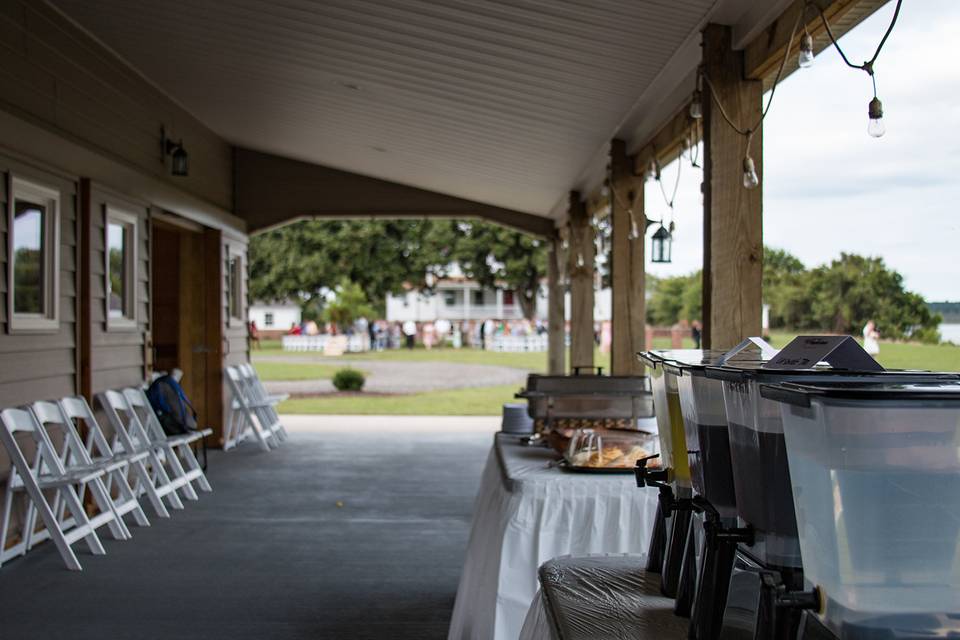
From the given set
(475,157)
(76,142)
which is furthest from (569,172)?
(76,142)

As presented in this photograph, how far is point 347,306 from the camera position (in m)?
27.0

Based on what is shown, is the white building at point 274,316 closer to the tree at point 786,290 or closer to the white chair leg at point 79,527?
the tree at point 786,290

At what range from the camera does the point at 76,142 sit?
595 centimetres

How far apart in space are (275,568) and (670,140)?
310 centimetres

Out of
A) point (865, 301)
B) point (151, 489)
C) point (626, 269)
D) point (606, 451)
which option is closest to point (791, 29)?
point (606, 451)

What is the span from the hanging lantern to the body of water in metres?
1.85

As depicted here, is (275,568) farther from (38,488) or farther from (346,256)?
(346,256)

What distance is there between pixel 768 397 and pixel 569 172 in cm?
701

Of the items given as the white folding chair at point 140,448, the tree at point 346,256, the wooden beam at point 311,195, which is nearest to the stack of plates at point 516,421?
the white folding chair at point 140,448

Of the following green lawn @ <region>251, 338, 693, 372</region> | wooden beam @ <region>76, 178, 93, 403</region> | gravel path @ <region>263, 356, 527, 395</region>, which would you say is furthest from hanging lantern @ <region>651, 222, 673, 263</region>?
green lawn @ <region>251, 338, 693, 372</region>

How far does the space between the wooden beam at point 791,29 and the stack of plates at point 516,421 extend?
5.84ft

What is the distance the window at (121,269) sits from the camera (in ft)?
21.5

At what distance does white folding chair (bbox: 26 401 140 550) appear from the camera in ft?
16.3

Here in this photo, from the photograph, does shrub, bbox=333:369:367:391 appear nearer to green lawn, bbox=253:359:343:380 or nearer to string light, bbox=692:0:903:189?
green lawn, bbox=253:359:343:380
